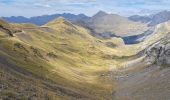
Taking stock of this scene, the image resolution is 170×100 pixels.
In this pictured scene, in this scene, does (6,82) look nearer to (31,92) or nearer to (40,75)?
(31,92)

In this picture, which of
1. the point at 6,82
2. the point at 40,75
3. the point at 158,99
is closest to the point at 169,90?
the point at 158,99

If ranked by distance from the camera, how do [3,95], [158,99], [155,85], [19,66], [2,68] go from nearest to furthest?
[3,95]
[2,68]
[158,99]
[19,66]
[155,85]

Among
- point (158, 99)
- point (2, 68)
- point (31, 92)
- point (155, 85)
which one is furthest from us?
point (155, 85)

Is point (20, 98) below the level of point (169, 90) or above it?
above

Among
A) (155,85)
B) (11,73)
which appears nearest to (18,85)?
(11,73)

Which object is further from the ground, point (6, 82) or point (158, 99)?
point (6, 82)

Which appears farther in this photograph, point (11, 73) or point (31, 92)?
point (11, 73)

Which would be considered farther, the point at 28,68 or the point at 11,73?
the point at 28,68

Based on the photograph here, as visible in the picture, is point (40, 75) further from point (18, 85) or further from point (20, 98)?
point (20, 98)

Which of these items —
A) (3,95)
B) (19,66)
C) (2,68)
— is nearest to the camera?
(3,95)
